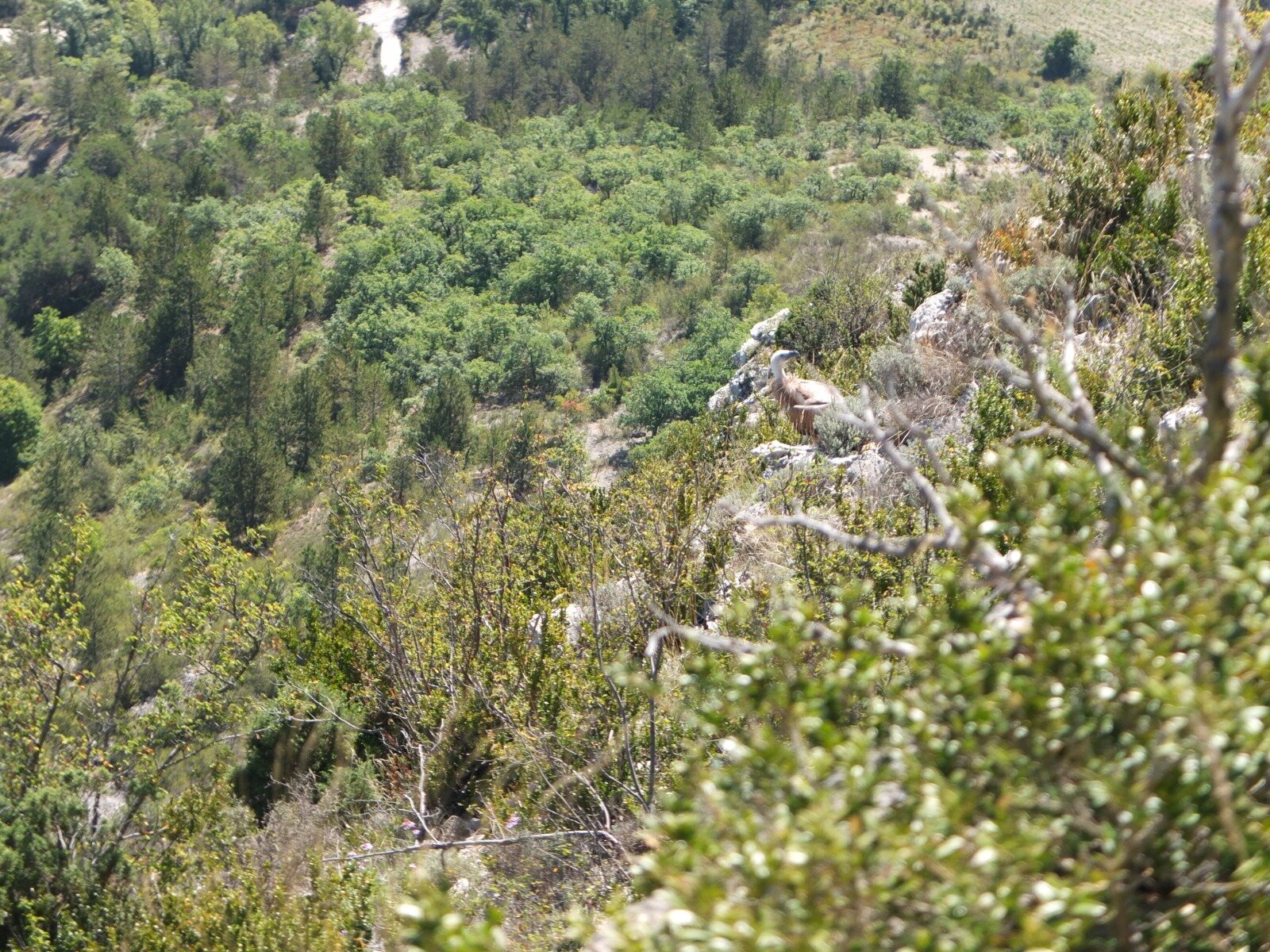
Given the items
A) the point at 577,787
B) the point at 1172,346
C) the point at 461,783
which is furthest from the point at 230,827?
the point at 1172,346

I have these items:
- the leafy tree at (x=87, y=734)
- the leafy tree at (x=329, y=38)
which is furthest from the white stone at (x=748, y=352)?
the leafy tree at (x=329, y=38)

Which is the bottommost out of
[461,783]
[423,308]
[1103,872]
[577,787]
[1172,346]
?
[423,308]

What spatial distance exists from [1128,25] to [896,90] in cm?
1614

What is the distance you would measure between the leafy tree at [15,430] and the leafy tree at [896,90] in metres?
32.6

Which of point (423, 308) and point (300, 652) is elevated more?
point (300, 652)

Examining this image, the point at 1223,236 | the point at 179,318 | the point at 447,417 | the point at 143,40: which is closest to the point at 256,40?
the point at 143,40

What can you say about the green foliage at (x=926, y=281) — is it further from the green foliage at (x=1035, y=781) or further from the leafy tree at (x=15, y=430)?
the leafy tree at (x=15, y=430)

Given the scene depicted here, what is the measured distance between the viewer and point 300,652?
1012 centimetres

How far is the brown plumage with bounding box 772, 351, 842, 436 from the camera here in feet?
36.1

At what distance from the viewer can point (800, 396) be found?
11.4 meters

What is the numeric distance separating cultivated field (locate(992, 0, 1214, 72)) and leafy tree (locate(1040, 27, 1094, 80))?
0.92 meters

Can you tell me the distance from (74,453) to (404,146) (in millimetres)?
18393

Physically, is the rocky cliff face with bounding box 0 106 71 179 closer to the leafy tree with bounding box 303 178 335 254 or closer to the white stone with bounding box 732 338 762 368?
the leafy tree with bounding box 303 178 335 254

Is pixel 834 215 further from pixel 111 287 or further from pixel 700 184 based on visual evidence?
pixel 111 287
